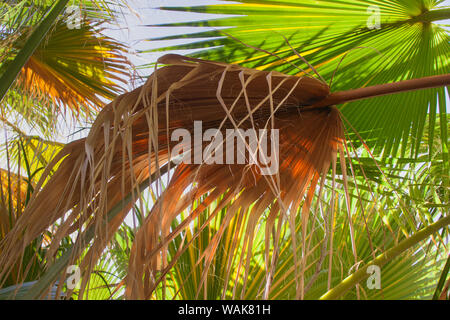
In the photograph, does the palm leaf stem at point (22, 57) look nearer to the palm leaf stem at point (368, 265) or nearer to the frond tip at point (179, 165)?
the frond tip at point (179, 165)

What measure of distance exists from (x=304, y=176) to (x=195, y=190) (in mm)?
199

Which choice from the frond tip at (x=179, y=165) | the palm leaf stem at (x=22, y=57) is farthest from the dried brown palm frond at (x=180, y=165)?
the palm leaf stem at (x=22, y=57)

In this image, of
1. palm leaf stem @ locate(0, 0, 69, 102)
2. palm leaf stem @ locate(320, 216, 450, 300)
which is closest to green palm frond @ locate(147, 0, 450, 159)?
palm leaf stem @ locate(0, 0, 69, 102)

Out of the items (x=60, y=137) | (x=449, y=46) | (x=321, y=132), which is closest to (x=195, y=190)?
(x=321, y=132)

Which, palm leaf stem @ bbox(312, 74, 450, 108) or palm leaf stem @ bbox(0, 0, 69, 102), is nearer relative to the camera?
palm leaf stem @ bbox(312, 74, 450, 108)

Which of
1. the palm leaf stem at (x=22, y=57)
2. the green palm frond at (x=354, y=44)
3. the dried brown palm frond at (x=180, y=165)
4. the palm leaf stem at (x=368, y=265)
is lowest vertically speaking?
the palm leaf stem at (x=368, y=265)

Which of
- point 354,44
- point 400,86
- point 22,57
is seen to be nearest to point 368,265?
point 400,86

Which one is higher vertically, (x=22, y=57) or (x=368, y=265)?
(x=22, y=57)

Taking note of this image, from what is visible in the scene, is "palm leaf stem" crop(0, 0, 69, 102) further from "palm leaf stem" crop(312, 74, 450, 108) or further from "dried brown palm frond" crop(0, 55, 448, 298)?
"palm leaf stem" crop(312, 74, 450, 108)

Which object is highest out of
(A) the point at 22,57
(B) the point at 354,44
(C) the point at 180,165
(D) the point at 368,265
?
(B) the point at 354,44

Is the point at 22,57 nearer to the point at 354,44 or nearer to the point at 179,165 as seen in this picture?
the point at 179,165

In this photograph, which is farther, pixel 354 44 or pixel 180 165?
pixel 354 44
